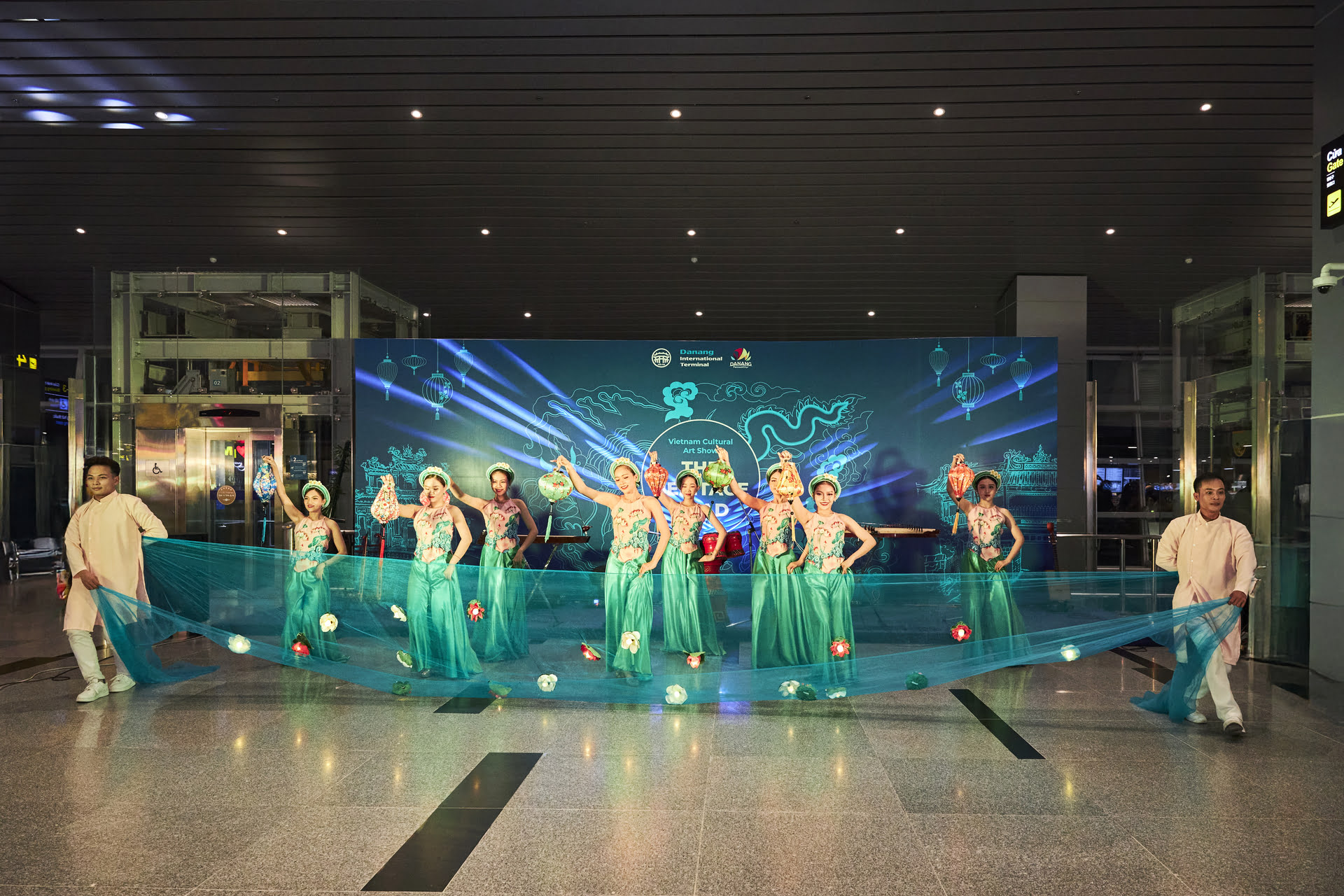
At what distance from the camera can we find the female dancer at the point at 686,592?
625cm

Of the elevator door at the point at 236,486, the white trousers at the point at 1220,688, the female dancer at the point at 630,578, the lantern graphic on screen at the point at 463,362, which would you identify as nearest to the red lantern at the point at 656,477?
the lantern graphic on screen at the point at 463,362

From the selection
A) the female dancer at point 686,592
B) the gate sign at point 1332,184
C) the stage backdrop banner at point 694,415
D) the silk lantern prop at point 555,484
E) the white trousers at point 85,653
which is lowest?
the white trousers at point 85,653

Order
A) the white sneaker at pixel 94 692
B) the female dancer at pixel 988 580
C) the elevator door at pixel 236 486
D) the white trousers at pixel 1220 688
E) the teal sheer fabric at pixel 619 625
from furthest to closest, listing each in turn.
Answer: the elevator door at pixel 236 486 < the white sneaker at pixel 94 692 < the female dancer at pixel 988 580 < the teal sheer fabric at pixel 619 625 < the white trousers at pixel 1220 688

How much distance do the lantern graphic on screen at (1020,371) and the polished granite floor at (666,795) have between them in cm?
485

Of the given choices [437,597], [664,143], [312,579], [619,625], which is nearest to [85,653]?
[312,579]

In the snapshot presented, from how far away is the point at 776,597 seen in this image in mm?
6562

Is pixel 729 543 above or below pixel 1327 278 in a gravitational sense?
below

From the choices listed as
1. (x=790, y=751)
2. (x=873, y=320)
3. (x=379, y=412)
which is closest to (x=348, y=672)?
(x=790, y=751)

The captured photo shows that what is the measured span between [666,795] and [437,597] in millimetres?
2708

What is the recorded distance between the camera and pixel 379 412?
10781mm

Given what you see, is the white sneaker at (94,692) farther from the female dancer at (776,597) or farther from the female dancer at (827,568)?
the female dancer at (827,568)

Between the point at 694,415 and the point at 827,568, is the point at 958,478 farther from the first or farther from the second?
the point at 827,568

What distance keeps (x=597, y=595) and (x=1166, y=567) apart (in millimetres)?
3354

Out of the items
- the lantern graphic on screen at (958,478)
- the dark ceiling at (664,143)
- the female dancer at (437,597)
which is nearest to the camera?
the female dancer at (437,597)
